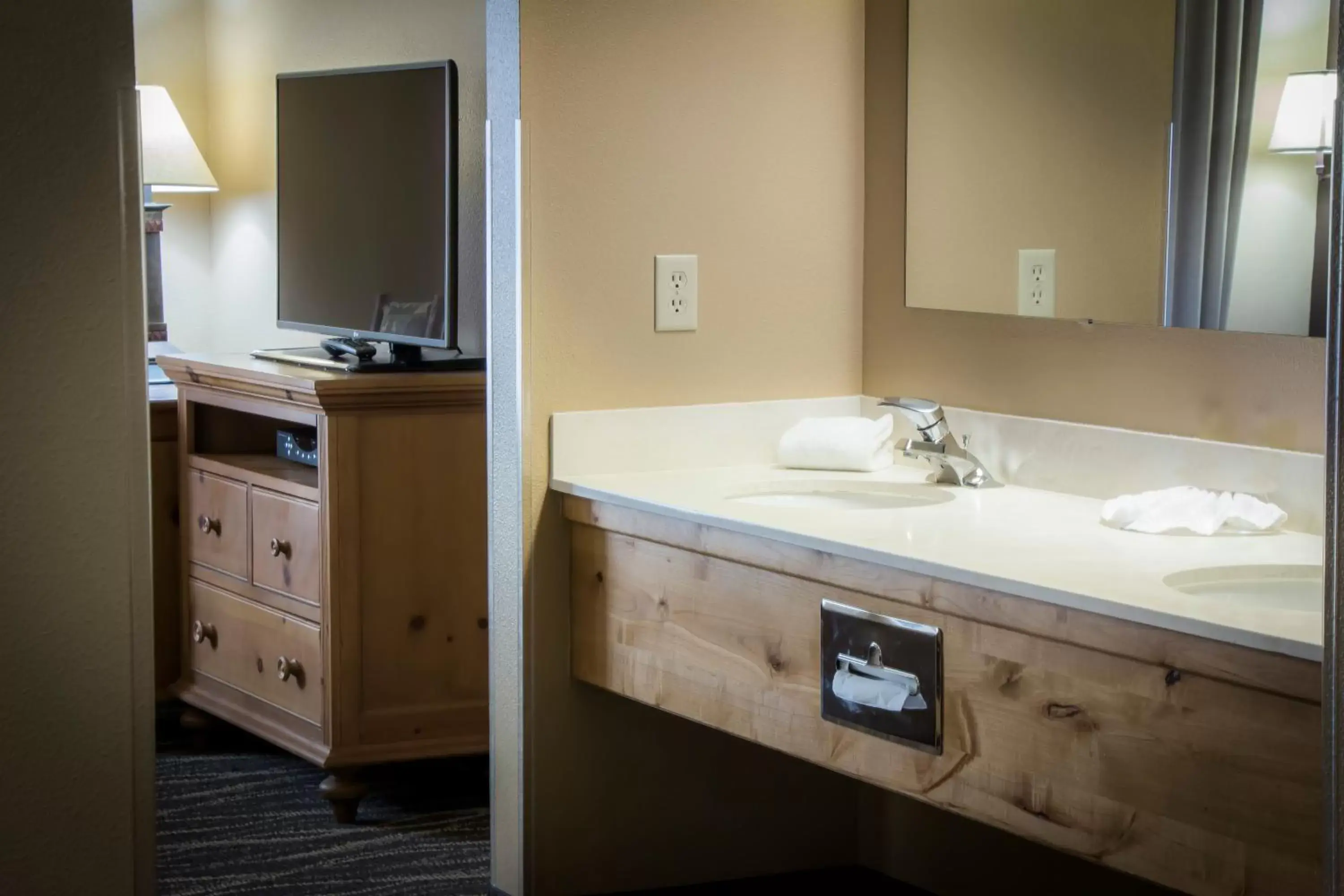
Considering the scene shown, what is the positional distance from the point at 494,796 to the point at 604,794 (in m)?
0.18

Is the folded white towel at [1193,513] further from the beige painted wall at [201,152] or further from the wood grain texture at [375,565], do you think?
the beige painted wall at [201,152]

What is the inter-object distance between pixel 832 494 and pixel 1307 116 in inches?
34.7

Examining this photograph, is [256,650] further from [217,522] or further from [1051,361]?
[1051,361]

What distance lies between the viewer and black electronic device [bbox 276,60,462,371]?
3203 mm

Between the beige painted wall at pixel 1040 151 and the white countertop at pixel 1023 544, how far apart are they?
0.32m

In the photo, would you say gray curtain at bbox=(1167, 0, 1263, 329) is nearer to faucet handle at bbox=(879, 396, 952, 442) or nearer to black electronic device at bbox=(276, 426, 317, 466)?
faucet handle at bbox=(879, 396, 952, 442)

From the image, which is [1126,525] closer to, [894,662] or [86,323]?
[894,662]

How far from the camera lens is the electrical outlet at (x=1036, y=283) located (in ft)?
7.50

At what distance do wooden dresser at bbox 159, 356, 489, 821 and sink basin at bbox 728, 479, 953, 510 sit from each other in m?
0.93

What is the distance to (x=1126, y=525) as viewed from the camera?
1973 mm

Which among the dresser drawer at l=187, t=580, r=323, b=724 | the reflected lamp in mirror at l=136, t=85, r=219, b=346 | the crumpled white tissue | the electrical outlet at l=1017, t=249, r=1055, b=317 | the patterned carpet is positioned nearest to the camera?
the crumpled white tissue

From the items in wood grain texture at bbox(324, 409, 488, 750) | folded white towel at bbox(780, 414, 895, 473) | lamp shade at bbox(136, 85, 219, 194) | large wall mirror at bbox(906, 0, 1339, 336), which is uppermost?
lamp shade at bbox(136, 85, 219, 194)

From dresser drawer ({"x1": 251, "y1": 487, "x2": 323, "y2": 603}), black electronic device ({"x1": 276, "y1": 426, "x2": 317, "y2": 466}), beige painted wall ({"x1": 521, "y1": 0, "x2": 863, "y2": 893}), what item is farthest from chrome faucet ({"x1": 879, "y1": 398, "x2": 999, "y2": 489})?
black electronic device ({"x1": 276, "y1": 426, "x2": 317, "y2": 466})

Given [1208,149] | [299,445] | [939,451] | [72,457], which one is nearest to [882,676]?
[939,451]
